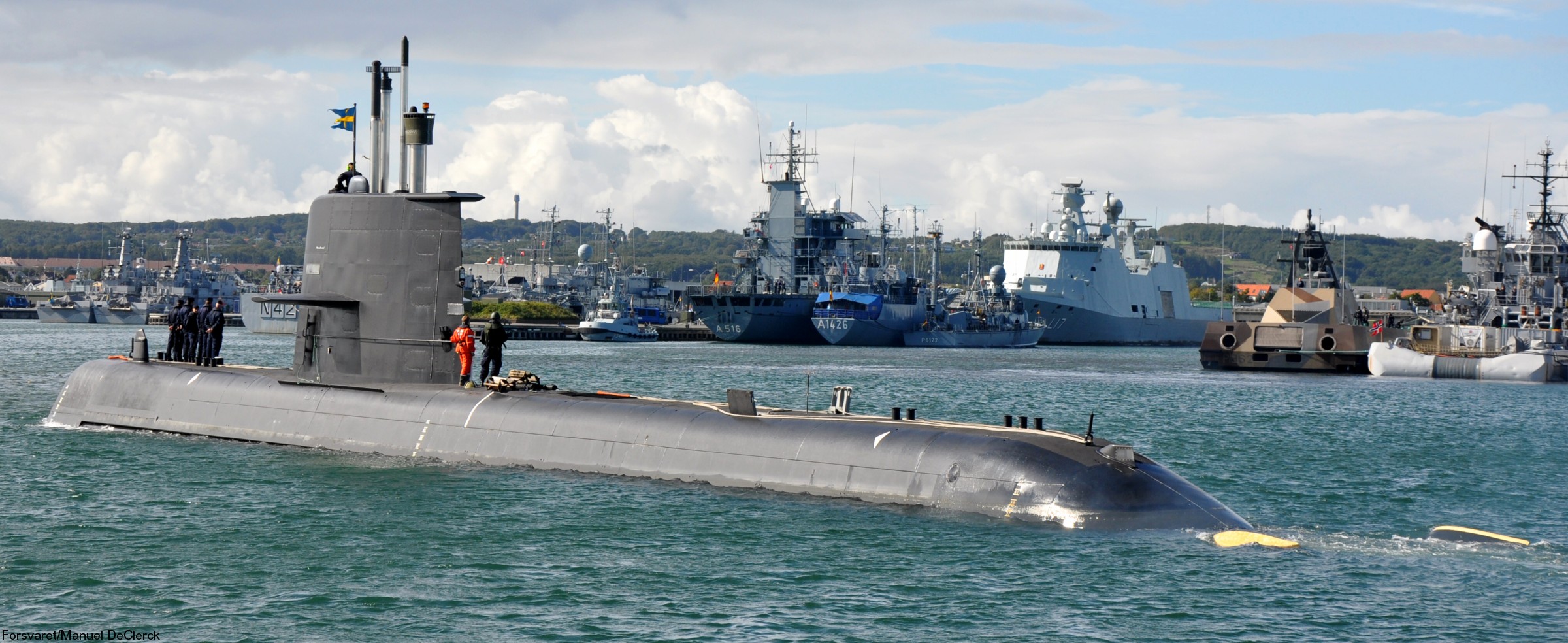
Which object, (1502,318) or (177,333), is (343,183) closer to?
(177,333)

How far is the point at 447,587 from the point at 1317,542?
28.6 feet

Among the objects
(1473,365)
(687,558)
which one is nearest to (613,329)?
(1473,365)

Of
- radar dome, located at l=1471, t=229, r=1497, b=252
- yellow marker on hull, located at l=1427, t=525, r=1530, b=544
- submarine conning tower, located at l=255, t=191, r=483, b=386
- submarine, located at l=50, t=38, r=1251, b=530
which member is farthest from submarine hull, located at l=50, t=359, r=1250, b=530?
radar dome, located at l=1471, t=229, r=1497, b=252

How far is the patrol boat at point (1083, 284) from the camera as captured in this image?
9344cm

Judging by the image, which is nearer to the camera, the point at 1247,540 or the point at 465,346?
the point at 1247,540

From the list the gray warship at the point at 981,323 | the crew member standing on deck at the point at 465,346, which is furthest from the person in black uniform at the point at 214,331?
the gray warship at the point at 981,323

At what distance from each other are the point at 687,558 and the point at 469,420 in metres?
6.42

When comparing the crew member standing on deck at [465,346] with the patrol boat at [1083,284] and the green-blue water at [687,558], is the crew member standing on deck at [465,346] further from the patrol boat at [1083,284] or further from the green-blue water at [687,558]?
the patrol boat at [1083,284]

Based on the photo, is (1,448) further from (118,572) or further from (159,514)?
(118,572)

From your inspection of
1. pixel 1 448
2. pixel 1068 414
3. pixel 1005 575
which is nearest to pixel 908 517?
pixel 1005 575

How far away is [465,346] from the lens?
1969cm

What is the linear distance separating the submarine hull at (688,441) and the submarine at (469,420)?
0.08 feet

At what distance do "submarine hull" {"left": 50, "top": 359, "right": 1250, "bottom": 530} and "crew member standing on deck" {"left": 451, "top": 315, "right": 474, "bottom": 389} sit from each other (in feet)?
1.26

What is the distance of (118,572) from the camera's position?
41.8 ft
